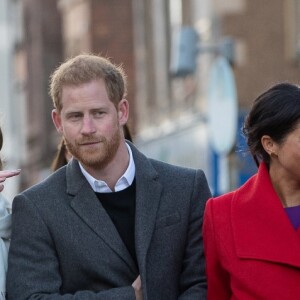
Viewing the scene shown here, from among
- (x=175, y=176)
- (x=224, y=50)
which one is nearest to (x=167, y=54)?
(x=224, y=50)

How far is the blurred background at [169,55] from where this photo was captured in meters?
17.4

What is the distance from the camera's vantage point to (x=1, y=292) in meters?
5.52

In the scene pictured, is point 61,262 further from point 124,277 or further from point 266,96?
point 266,96

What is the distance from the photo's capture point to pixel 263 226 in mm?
5312

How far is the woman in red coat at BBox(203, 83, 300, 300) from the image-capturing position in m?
5.24

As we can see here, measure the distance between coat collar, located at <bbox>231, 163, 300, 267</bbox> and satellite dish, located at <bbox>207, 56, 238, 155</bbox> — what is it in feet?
21.5

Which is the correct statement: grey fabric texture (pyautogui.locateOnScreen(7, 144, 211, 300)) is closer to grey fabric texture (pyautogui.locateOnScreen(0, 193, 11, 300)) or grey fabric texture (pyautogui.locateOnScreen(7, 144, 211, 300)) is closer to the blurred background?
grey fabric texture (pyautogui.locateOnScreen(0, 193, 11, 300))

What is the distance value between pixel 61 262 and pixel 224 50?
9351 millimetres

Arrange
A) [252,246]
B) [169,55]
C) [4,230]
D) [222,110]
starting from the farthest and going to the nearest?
[169,55]
[222,110]
[4,230]
[252,246]

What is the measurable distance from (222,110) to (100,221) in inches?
277

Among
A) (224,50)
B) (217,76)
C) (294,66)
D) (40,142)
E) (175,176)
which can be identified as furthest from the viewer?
(40,142)

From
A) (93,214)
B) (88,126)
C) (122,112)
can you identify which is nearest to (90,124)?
(88,126)

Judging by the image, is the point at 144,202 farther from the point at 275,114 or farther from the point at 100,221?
the point at 275,114

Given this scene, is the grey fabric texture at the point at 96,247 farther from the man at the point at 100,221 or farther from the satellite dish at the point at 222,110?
the satellite dish at the point at 222,110
